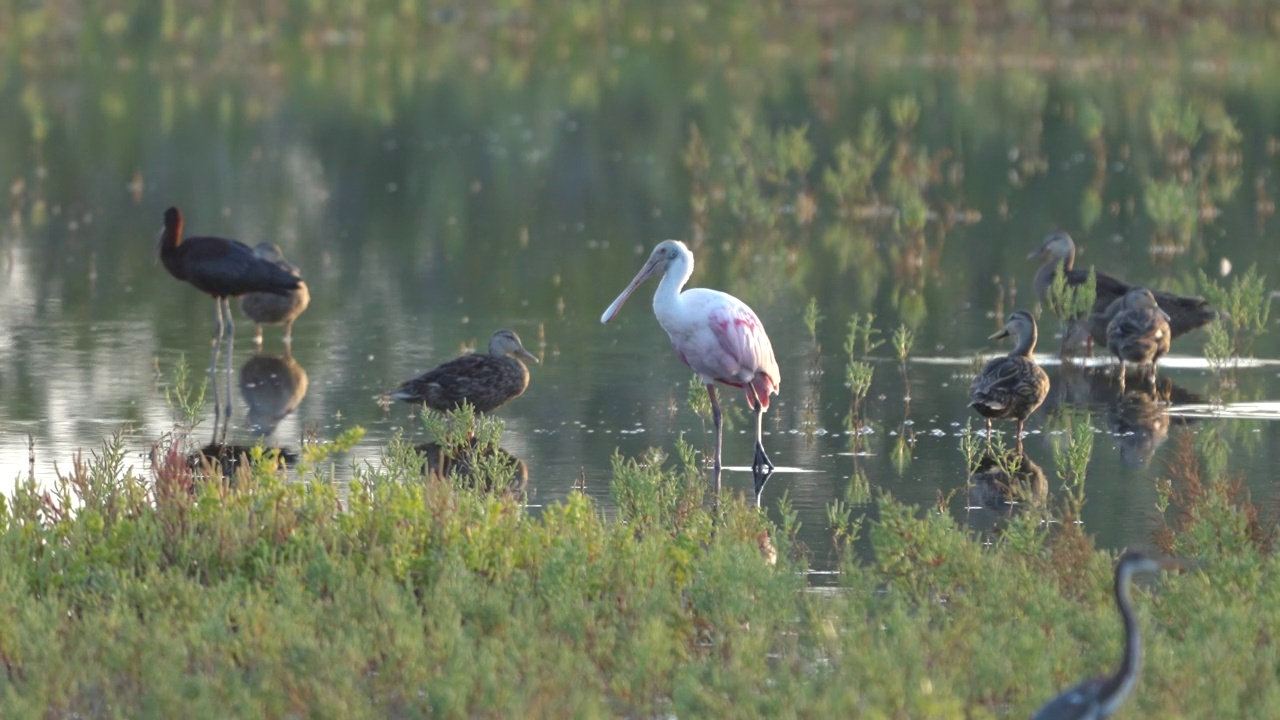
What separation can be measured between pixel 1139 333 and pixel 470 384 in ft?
15.1

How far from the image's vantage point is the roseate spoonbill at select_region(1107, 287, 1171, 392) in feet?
47.1

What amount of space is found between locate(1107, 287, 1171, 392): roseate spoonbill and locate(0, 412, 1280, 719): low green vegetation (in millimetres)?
5097

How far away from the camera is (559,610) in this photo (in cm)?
746

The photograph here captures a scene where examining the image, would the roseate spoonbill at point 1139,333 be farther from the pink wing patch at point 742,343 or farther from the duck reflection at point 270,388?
the duck reflection at point 270,388

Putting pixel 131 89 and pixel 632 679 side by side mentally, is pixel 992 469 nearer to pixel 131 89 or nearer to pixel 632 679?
pixel 632 679

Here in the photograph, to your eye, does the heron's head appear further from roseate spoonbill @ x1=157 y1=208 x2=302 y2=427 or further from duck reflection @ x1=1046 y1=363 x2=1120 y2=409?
roseate spoonbill @ x1=157 y1=208 x2=302 y2=427

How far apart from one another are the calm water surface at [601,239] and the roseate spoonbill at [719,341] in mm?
384

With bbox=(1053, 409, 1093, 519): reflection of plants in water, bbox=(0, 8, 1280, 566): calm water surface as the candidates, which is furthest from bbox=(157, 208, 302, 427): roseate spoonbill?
bbox=(1053, 409, 1093, 519): reflection of plants in water

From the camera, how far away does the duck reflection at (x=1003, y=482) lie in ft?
34.9

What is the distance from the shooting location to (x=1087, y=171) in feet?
90.3

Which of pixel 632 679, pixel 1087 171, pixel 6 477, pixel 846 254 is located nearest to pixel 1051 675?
pixel 632 679

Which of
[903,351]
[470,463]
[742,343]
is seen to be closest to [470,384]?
[470,463]

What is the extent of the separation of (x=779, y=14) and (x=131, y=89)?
20385 mm

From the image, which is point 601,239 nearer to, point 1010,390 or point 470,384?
point 470,384
